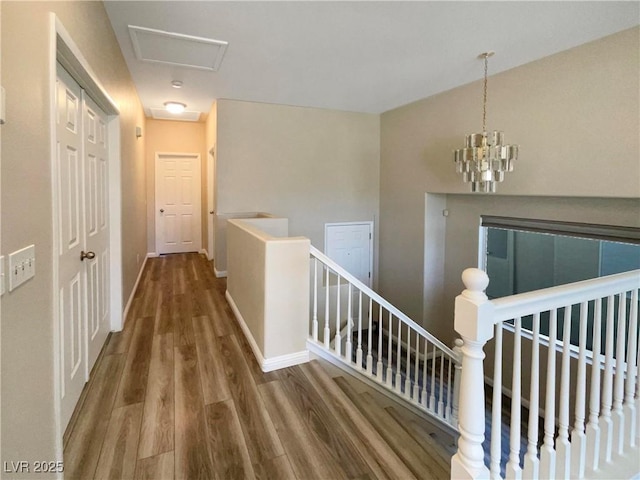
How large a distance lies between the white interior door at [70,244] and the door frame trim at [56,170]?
0.10 m

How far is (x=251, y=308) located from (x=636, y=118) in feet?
11.2

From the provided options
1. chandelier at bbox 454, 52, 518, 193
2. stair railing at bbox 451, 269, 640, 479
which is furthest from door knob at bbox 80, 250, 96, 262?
chandelier at bbox 454, 52, 518, 193

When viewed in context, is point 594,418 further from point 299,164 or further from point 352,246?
point 299,164

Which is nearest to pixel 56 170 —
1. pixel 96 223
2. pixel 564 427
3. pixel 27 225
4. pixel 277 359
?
pixel 27 225

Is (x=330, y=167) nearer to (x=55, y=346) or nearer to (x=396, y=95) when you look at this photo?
(x=396, y=95)

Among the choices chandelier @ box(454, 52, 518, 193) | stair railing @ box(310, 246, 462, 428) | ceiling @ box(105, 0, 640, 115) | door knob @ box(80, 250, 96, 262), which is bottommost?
stair railing @ box(310, 246, 462, 428)

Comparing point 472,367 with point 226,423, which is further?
point 226,423

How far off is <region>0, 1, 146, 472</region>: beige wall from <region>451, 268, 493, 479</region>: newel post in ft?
4.80

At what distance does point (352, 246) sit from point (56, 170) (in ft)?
15.0

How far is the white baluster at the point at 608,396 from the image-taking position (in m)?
1.60

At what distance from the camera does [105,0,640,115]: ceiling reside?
8.18 ft

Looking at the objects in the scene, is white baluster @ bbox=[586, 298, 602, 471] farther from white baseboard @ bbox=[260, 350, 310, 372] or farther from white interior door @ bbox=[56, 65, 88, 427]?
white interior door @ bbox=[56, 65, 88, 427]

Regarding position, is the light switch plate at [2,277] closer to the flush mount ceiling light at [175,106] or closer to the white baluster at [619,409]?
the white baluster at [619,409]

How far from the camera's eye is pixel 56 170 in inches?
60.4
